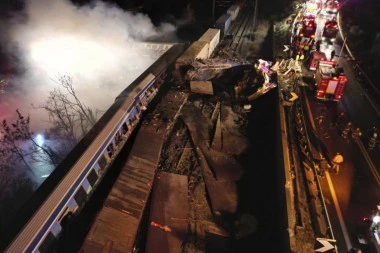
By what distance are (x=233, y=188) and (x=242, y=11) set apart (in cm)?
2146

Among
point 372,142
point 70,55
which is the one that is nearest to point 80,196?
point 372,142

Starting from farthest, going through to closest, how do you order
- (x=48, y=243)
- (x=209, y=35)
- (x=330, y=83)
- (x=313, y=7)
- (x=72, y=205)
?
(x=313, y=7) < (x=209, y=35) < (x=330, y=83) < (x=72, y=205) < (x=48, y=243)

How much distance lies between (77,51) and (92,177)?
16326mm

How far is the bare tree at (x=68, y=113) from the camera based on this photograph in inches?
709

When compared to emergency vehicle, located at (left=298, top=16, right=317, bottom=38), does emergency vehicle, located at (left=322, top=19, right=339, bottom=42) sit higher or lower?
higher

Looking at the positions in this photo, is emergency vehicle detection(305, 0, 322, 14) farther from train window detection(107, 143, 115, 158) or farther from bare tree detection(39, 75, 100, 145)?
train window detection(107, 143, 115, 158)

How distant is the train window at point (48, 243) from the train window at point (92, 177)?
1555 millimetres

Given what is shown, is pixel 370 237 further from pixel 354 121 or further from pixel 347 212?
pixel 354 121

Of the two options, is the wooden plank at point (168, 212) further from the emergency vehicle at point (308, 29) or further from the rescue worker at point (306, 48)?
the emergency vehicle at point (308, 29)

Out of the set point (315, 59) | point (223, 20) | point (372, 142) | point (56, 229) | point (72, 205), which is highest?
point (223, 20)

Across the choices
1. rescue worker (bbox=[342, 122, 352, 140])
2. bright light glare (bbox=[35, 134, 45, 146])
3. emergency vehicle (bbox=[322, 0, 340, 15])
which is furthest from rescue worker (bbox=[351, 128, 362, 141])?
bright light glare (bbox=[35, 134, 45, 146])

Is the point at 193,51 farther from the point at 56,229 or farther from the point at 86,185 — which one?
the point at 56,229

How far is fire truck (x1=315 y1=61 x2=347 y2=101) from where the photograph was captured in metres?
11.8

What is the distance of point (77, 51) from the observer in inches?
790
